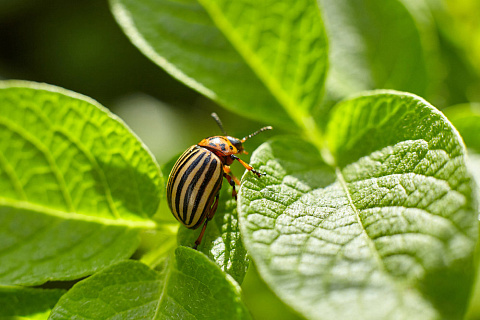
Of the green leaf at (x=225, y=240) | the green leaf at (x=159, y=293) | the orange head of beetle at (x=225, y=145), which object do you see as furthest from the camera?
the orange head of beetle at (x=225, y=145)

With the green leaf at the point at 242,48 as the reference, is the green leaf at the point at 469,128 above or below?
below

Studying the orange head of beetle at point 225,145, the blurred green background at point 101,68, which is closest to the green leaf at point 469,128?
the orange head of beetle at point 225,145

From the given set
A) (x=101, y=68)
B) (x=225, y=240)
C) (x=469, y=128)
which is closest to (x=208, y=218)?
(x=225, y=240)

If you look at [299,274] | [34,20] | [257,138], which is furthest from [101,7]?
[299,274]

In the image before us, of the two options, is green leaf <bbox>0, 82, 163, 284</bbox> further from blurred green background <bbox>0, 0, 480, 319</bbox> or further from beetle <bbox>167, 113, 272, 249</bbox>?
blurred green background <bbox>0, 0, 480, 319</bbox>

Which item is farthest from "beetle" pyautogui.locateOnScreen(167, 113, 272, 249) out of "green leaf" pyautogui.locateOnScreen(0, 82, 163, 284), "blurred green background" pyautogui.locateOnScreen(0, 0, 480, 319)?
"blurred green background" pyautogui.locateOnScreen(0, 0, 480, 319)

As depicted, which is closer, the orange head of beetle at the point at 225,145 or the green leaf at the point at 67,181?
the green leaf at the point at 67,181

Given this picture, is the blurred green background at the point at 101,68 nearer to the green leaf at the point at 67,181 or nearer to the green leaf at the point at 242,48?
the green leaf at the point at 242,48

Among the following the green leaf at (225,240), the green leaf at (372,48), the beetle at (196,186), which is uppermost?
the green leaf at (372,48)

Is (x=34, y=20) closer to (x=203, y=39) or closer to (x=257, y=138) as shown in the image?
(x=203, y=39)
